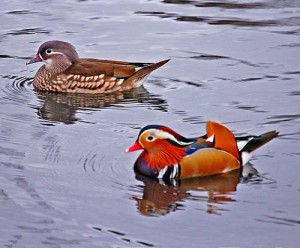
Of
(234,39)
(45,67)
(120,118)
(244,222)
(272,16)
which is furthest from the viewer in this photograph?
(272,16)

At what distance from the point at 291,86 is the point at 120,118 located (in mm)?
2098

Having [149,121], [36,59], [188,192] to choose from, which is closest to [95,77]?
[36,59]

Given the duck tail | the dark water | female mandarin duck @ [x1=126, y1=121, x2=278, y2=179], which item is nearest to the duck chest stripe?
female mandarin duck @ [x1=126, y1=121, x2=278, y2=179]

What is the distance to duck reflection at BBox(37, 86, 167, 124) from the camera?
11.6 metres

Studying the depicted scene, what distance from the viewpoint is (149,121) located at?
36.8 feet

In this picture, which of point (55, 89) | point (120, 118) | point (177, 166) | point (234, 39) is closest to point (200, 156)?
point (177, 166)

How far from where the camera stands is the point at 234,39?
47.6 feet

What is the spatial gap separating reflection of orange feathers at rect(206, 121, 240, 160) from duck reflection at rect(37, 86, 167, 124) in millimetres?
2153

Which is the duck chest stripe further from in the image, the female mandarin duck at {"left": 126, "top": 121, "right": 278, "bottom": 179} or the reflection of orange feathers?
the reflection of orange feathers

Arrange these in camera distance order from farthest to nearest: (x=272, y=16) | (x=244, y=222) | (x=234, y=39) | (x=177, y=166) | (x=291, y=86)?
(x=272, y=16)
(x=234, y=39)
(x=291, y=86)
(x=177, y=166)
(x=244, y=222)

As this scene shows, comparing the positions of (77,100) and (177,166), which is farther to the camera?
(77,100)

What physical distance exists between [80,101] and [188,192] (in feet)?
11.8

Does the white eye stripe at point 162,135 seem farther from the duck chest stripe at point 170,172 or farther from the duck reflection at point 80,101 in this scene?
the duck reflection at point 80,101

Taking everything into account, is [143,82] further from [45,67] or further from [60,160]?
[60,160]
